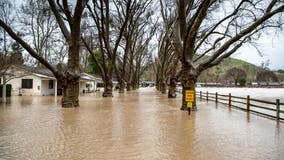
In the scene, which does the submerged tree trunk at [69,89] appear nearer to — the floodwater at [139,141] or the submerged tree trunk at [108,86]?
the floodwater at [139,141]

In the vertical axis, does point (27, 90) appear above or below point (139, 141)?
above

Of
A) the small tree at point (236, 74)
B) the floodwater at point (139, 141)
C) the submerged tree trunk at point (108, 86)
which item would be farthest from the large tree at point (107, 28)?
the small tree at point (236, 74)

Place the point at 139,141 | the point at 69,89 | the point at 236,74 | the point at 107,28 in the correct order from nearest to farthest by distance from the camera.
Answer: the point at 139,141, the point at 69,89, the point at 107,28, the point at 236,74

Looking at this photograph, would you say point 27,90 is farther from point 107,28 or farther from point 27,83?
point 107,28

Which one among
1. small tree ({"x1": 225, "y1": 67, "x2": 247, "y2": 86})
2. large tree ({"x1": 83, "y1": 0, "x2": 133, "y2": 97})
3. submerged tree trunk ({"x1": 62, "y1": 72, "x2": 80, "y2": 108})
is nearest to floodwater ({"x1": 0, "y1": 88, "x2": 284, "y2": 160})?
submerged tree trunk ({"x1": 62, "y1": 72, "x2": 80, "y2": 108})

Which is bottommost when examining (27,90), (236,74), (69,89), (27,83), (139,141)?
(139,141)

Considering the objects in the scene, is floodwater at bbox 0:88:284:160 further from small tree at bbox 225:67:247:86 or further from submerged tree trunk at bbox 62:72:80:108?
small tree at bbox 225:67:247:86

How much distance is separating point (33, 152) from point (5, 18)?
16.2 m

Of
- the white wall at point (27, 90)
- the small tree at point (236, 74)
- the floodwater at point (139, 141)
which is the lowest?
the floodwater at point (139, 141)

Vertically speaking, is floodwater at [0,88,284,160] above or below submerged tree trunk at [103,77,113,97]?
below

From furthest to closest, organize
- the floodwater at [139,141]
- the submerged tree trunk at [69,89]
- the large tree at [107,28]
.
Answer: the large tree at [107,28]
the submerged tree trunk at [69,89]
the floodwater at [139,141]

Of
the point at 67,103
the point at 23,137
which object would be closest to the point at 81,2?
the point at 67,103

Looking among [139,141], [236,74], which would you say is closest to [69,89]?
[139,141]

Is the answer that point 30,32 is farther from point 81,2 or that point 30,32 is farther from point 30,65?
point 81,2
